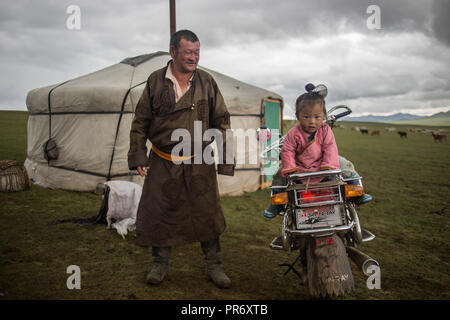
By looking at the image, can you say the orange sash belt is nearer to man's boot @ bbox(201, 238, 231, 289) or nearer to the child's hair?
man's boot @ bbox(201, 238, 231, 289)

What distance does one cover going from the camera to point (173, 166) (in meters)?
2.77

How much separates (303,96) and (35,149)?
282 inches

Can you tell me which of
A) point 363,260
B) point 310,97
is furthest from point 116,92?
point 363,260

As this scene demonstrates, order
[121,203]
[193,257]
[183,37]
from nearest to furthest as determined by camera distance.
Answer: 1. [183,37]
2. [193,257]
3. [121,203]

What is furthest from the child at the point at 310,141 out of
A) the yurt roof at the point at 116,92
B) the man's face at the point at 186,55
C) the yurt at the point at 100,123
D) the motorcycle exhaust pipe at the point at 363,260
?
the yurt roof at the point at 116,92

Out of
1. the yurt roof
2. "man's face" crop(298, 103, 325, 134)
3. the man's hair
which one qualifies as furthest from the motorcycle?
the yurt roof

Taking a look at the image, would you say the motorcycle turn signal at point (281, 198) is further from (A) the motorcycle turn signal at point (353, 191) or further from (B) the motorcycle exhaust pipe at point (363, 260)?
(B) the motorcycle exhaust pipe at point (363, 260)

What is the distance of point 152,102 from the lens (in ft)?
9.13

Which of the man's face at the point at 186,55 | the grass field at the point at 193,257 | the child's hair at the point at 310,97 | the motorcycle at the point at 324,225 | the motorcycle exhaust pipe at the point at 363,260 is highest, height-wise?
the man's face at the point at 186,55

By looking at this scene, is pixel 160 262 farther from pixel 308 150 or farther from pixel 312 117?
pixel 312 117

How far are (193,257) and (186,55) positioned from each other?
6.62ft

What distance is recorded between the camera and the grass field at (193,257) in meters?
2.71

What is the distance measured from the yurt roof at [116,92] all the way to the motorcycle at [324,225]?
185 inches
